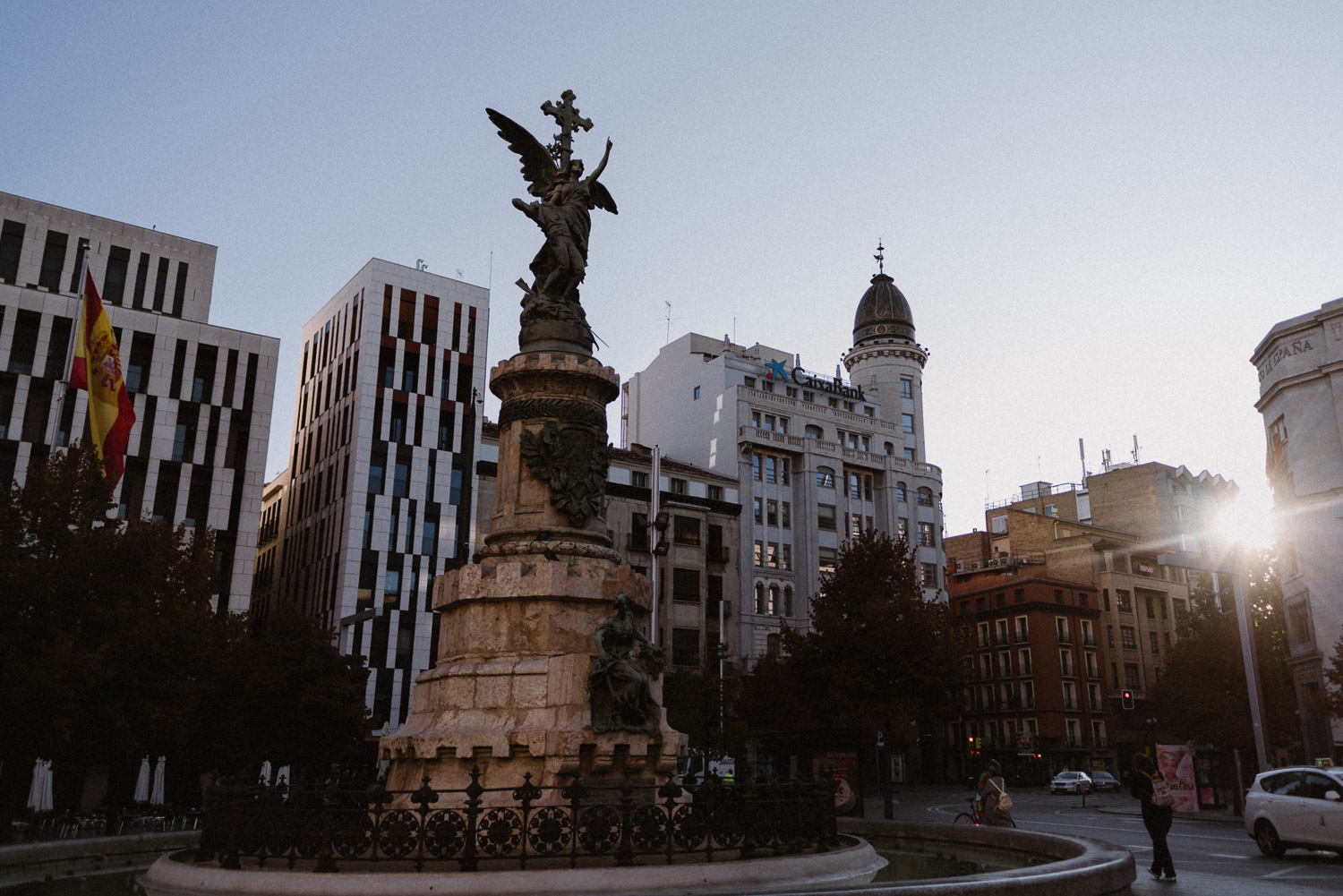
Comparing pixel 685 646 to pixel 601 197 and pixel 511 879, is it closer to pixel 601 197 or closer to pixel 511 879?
pixel 601 197

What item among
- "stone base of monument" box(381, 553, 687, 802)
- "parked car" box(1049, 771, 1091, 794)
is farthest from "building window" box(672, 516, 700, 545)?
"stone base of monument" box(381, 553, 687, 802)

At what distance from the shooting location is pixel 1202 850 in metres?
18.2

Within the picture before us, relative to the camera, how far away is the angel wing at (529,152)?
15.4 meters

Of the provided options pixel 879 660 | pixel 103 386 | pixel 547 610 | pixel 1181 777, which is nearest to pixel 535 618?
pixel 547 610

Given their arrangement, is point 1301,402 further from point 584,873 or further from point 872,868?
point 584,873

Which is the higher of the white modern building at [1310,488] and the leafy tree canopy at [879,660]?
the white modern building at [1310,488]

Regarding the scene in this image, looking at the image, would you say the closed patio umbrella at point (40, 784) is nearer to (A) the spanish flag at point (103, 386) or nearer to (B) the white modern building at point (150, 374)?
(B) the white modern building at point (150, 374)

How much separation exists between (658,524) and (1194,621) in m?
50.1

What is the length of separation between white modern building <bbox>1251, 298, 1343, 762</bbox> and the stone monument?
33979 millimetres

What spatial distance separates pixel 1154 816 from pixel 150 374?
47.7 metres

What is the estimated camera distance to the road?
1220 cm

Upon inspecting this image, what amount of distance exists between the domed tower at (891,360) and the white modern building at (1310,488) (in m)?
34.0

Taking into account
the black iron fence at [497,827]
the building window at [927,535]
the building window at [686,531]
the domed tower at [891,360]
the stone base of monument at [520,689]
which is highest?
the domed tower at [891,360]

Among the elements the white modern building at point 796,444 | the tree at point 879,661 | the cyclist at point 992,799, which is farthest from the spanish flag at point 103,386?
the white modern building at point 796,444
